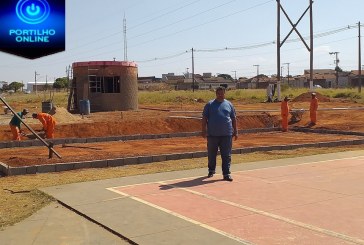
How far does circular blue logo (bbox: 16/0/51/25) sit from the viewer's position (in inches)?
248

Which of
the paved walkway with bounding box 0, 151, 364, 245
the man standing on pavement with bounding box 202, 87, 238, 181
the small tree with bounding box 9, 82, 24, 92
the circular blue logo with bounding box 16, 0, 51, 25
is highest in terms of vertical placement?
the small tree with bounding box 9, 82, 24, 92

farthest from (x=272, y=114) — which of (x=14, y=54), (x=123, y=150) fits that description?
(x=14, y=54)

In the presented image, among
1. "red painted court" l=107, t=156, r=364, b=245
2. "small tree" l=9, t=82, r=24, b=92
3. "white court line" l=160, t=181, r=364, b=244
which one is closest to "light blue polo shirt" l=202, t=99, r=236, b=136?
"red painted court" l=107, t=156, r=364, b=245

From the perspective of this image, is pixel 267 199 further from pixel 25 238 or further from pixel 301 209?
pixel 25 238

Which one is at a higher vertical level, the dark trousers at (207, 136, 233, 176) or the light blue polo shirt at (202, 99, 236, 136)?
the light blue polo shirt at (202, 99, 236, 136)

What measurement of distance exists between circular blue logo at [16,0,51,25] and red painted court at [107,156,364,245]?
2947 millimetres

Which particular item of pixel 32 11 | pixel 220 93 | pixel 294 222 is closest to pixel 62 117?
pixel 220 93

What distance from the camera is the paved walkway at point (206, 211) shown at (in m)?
5.43

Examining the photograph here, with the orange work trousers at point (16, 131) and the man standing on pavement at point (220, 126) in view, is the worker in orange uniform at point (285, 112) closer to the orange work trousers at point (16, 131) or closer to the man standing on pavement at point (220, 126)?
the orange work trousers at point (16, 131)

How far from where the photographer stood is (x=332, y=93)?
166ft

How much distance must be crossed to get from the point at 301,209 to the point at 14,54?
4210mm

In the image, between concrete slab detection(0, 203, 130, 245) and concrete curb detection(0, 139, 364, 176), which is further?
concrete curb detection(0, 139, 364, 176)

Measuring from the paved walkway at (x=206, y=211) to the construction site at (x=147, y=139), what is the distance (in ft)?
9.38

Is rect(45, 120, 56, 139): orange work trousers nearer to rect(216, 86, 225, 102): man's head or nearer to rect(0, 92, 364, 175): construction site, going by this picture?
rect(0, 92, 364, 175): construction site
